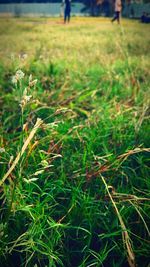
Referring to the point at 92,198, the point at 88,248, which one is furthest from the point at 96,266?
the point at 92,198

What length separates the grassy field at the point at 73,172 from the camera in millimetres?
835

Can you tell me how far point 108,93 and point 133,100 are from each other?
0.51ft

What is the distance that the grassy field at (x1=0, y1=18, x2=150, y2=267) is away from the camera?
32.9 inches

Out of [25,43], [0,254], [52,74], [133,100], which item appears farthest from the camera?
[25,43]

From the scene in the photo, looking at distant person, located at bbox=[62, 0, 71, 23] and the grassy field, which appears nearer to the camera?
the grassy field

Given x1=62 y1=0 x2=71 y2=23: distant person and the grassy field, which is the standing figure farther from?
the grassy field

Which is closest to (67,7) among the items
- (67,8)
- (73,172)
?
(67,8)

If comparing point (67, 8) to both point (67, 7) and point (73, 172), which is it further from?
point (73, 172)

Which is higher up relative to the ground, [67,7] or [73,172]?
[67,7]

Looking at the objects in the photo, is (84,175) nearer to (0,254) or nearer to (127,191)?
(127,191)

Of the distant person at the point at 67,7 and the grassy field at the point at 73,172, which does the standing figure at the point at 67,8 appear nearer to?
the distant person at the point at 67,7

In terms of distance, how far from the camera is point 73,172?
108cm

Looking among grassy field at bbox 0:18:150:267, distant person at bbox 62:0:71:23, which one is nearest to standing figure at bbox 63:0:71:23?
distant person at bbox 62:0:71:23

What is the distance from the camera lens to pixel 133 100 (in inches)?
71.2
